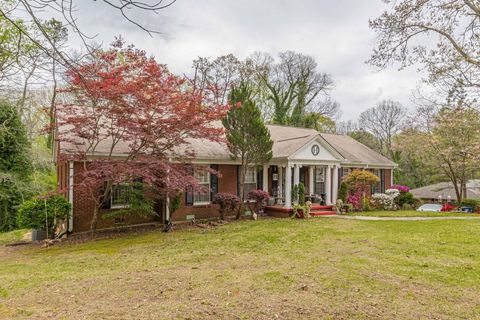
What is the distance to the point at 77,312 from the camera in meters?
4.52

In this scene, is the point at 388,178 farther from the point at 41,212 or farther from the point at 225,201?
the point at 41,212

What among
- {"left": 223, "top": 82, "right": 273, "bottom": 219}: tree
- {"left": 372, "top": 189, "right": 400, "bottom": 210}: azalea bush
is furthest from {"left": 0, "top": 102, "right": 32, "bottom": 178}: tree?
{"left": 372, "top": 189, "right": 400, "bottom": 210}: azalea bush

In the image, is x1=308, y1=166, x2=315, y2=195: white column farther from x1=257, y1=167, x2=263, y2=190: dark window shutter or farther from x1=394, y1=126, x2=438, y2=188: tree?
x1=394, y1=126, x2=438, y2=188: tree

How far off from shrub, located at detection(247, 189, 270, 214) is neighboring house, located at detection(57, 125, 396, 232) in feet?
2.51

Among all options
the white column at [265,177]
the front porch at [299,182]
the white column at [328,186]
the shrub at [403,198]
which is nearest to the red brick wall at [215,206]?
the white column at [265,177]

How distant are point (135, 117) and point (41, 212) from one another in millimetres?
4385

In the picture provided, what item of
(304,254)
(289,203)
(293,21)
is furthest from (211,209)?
(293,21)

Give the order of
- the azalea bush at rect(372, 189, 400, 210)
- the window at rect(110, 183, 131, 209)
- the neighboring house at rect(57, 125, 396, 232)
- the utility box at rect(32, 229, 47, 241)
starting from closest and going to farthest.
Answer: the utility box at rect(32, 229, 47, 241) → the window at rect(110, 183, 131, 209) → the neighboring house at rect(57, 125, 396, 232) → the azalea bush at rect(372, 189, 400, 210)

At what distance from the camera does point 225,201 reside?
45.1ft

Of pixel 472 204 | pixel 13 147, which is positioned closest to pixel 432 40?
pixel 13 147

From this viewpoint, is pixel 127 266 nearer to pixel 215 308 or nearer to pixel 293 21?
pixel 215 308

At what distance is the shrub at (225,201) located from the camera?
542 inches

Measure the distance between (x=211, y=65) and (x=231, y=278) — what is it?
23.3 meters

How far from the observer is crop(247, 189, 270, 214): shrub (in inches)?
592
